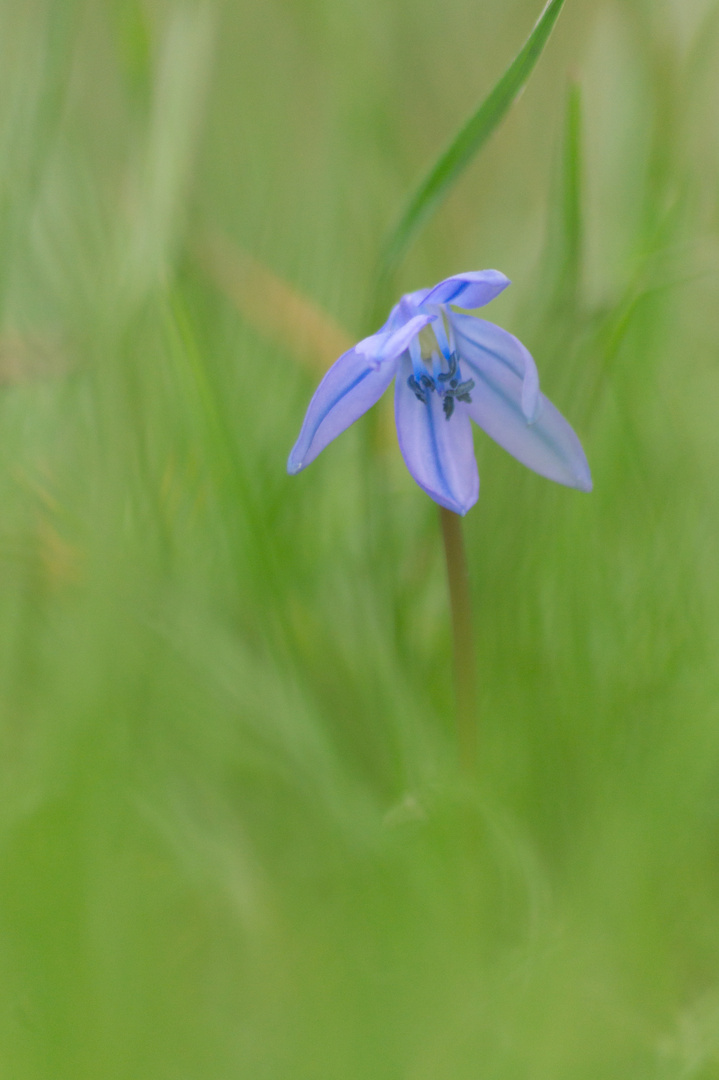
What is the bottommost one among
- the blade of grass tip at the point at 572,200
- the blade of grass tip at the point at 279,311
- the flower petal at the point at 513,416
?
the flower petal at the point at 513,416

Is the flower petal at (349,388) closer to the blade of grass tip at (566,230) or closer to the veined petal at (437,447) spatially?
the veined petal at (437,447)

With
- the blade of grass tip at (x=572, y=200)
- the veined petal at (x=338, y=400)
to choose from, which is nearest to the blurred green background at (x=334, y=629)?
the blade of grass tip at (x=572, y=200)

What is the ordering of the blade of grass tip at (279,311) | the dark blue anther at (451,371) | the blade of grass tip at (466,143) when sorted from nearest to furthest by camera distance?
the blade of grass tip at (466,143)
the dark blue anther at (451,371)
the blade of grass tip at (279,311)

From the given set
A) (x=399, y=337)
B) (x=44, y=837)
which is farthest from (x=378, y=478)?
(x=44, y=837)

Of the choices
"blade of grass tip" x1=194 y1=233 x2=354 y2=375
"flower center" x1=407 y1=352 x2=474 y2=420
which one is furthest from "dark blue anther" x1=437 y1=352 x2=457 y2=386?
"blade of grass tip" x1=194 y1=233 x2=354 y2=375

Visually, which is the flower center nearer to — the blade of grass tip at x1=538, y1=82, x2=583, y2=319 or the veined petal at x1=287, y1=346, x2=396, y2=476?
the veined petal at x1=287, y1=346, x2=396, y2=476

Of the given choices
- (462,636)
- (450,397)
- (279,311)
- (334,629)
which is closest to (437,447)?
(450,397)

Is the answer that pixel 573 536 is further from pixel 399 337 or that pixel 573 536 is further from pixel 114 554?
pixel 114 554

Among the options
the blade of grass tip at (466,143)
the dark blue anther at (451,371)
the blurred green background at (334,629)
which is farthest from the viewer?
the dark blue anther at (451,371)
